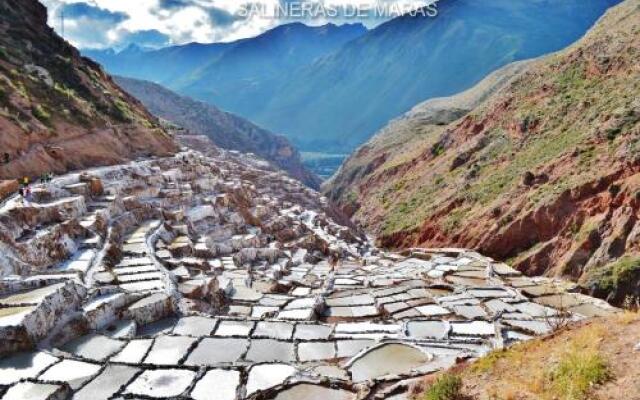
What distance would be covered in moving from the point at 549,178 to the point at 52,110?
2606 centimetres

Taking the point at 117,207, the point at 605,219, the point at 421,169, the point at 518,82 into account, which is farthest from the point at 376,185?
the point at 117,207

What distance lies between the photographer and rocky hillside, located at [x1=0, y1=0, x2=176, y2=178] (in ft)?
75.8

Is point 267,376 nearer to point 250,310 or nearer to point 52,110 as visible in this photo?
point 250,310

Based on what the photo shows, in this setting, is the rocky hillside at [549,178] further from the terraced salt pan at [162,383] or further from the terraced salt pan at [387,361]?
the terraced salt pan at [162,383]

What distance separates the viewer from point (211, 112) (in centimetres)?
9644

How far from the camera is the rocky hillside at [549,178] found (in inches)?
888

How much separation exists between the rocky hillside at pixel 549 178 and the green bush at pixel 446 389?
13920 mm

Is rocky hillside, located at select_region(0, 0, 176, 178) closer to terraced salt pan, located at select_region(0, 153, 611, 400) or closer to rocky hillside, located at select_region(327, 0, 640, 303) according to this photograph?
terraced salt pan, located at select_region(0, 153, 611, 400)

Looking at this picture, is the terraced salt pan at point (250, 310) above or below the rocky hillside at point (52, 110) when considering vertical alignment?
below

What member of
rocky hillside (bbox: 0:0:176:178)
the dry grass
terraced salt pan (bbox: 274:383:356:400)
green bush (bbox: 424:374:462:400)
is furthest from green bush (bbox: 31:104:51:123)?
green bush (bbox: 424:374:462:400)

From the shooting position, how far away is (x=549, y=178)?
29344 mm

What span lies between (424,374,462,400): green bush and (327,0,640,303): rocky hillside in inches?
548

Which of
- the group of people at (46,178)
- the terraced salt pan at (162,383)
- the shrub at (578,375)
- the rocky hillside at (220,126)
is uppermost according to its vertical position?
the rocky hillside at (220,126)

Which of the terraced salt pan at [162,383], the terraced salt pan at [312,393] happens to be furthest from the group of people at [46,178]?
the terraced salt pan at [312,393]
